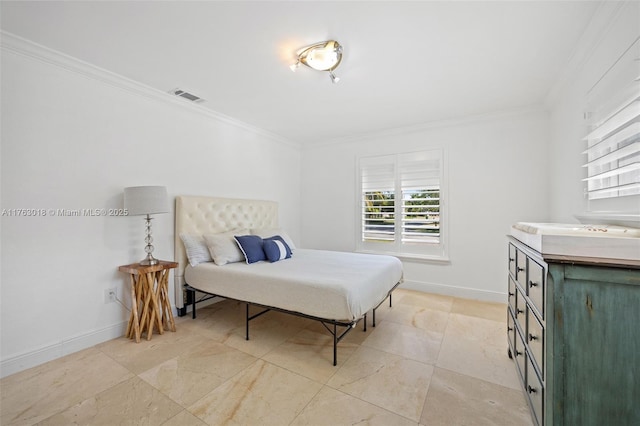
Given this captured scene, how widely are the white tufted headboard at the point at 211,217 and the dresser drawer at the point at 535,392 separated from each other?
10.4 feet

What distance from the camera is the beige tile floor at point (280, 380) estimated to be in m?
1.60

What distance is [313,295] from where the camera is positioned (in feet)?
7.11

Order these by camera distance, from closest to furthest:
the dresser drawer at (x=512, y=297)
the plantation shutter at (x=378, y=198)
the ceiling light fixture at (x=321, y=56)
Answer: the dresser drawer at (x=512, y=297), the ceiling light fixture at (x=321, y=56), the plantation shutter at (x=378, y=198)

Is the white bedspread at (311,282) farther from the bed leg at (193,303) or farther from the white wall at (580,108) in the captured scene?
the white wall at (580,108)

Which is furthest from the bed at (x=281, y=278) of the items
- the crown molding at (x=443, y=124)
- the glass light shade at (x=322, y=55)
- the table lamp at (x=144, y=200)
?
the crown molding at (x=443, y=124)

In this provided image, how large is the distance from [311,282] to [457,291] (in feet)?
8.49

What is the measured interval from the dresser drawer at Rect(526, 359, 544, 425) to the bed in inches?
42.1

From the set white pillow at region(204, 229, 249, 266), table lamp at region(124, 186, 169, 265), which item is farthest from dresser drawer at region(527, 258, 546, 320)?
table lamp at region(124, 186, 169, 265)

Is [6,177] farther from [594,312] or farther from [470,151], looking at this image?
[470,151]

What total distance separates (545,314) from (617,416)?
421mm

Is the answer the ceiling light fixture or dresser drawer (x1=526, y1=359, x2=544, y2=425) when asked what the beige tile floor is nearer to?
dresser drawer (x1=526, y1=359, x2=544, y2=425)

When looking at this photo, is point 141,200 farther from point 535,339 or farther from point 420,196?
point 420,196

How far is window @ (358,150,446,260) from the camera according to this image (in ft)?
12.8

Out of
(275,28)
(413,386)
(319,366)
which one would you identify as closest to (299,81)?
(275,28)
